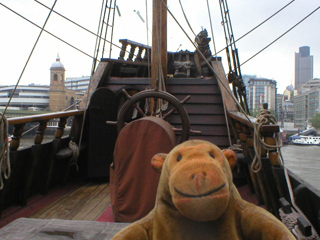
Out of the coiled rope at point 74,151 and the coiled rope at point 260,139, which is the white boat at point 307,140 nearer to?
the coiled rope at point 74,151

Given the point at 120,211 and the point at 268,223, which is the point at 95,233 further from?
the point at 268,223

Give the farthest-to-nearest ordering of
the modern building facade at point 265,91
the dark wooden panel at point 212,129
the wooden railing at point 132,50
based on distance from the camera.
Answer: the modern building facade at point 265,91 < the wooden railing at point 132,50 < the dark wooden panel at point 212,129

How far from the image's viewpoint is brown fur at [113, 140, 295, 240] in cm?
88

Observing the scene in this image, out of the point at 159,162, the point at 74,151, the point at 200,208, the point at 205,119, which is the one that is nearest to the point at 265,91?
the point at 205,119

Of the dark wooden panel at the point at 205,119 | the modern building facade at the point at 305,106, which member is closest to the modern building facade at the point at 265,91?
the dark wooden panel at the point at 205,119

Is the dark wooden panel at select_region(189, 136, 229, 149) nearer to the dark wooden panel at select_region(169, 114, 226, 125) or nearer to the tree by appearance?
the dark wooden panel at select_region(169, 114, 226, 125)

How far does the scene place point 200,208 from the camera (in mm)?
875

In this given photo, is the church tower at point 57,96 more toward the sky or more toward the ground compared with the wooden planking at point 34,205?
more toward the sky

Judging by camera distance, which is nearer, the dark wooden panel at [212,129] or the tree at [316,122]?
the dark wooden panel at [212,129]

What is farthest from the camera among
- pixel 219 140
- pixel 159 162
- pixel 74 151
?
pixel 219 140

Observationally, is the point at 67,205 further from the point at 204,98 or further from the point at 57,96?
the point at 57,96

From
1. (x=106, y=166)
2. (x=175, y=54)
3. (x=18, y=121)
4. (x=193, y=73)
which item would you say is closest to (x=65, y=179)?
(x=106, y=166)

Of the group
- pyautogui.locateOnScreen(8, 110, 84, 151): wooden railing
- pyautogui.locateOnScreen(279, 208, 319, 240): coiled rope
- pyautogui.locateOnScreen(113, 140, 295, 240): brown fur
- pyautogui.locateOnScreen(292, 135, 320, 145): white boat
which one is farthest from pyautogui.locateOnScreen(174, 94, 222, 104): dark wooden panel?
pyautogui.locateOnScreen(292, 135, 320, 145): white boat

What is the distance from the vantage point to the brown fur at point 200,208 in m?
0.88
